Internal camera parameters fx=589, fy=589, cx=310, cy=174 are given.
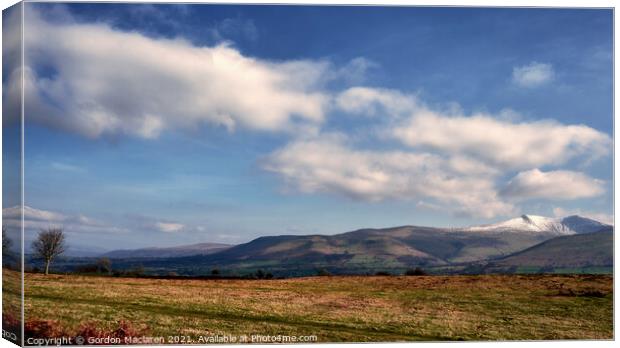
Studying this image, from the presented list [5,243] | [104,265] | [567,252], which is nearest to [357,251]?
[567,252]

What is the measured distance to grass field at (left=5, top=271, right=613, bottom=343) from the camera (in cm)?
2997

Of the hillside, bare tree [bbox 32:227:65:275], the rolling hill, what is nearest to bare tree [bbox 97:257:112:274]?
the hillside

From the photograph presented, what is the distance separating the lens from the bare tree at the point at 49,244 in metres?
30.9

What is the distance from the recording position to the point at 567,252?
185ft

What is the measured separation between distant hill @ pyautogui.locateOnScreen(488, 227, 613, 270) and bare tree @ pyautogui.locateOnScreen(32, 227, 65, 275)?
30489 mm

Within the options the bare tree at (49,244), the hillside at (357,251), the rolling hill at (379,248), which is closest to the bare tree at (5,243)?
the bare tree at (49,244)

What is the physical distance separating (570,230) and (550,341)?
1324 cm

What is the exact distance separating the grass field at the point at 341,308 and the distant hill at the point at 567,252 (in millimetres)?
3950

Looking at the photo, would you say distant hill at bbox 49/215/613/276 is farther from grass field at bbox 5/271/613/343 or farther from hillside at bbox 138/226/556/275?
grass field at bbox 5/271/613/343

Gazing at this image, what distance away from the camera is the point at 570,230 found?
41.7 m

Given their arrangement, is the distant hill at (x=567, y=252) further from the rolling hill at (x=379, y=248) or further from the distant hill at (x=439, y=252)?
the rolling hill at (x=379, y=248)

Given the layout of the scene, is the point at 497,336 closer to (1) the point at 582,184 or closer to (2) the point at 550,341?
(2) the point at 550,341

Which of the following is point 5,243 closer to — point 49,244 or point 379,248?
point 49,244

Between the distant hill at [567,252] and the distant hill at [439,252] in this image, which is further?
the distant hill at [439,252]
